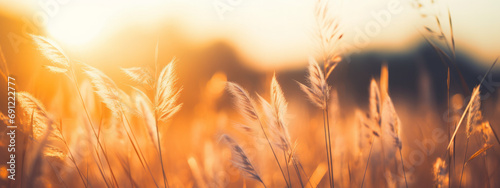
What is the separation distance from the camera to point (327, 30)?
48.2 inches

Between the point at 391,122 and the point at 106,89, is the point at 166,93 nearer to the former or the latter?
the point at 106,89

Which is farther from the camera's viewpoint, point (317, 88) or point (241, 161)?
point (317, 88)

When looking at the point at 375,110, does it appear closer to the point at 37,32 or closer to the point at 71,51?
the point at 71,51

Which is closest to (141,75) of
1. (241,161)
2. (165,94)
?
(165,94)

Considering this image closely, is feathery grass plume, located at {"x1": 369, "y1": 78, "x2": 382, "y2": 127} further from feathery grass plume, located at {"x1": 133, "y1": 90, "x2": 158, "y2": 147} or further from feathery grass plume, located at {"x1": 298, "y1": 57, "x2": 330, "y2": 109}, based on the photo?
feathery grass plume, located at {"x1": 133, "y1": 90, "x2": 158, "y2": 147}

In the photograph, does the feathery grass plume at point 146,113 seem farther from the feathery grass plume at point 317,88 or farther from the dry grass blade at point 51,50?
the feathery grass plume at point 317,88

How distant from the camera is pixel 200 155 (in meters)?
2.75

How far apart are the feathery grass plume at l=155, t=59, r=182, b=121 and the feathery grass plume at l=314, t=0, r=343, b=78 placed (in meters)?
0.59

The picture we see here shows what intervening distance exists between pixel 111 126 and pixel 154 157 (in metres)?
0.78

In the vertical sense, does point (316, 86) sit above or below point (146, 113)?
above

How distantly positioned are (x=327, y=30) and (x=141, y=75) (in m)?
0.74

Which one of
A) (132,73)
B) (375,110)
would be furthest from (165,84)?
(375,110)

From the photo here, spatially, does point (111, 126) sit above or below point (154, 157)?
above

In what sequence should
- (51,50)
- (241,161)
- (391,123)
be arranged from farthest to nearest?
(391,123) < (51,50) < (241,161)
